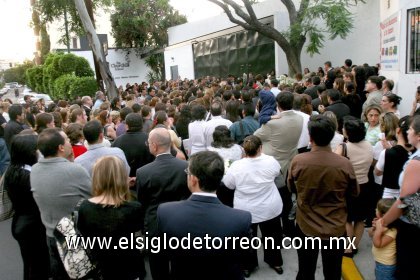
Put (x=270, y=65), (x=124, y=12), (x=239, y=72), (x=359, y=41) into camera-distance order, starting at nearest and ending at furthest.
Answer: (x=359, y=41)
(x=270, y=65)
(x=239, y=72)
(x=124, y=12)

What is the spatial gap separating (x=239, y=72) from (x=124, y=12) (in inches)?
605

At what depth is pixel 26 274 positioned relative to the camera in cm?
404

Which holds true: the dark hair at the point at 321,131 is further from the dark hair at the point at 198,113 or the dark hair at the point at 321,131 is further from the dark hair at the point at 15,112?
the dark hair at the point at 15,112

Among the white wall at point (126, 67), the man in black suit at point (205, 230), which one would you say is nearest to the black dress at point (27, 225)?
the man in black suit at point (205, 230)

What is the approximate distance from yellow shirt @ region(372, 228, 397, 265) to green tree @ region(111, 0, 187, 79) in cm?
2972

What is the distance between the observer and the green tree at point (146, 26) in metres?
31.4

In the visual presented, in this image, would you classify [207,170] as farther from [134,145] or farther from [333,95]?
[333,95]

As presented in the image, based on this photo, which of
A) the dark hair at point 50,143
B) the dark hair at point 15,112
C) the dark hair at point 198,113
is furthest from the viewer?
the dark hair at point 15,112

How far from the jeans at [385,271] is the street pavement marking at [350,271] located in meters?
0.63

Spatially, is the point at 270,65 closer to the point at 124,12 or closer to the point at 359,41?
the point at 359,41

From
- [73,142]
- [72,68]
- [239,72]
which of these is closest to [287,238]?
[73,142]

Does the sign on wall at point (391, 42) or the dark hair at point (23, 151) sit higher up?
the sign on wall at point (391, 42)

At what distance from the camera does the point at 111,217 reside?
9.64 feet

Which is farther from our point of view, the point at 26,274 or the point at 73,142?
the point at 73,142
